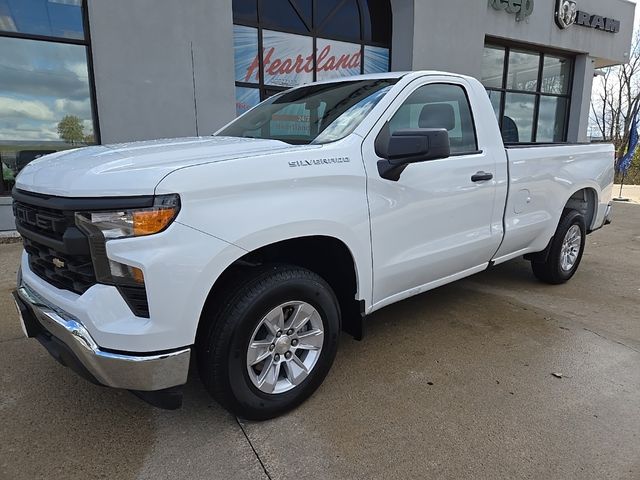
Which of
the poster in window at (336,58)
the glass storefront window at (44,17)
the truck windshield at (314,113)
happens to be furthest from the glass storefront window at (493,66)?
the truck windshield at (314,113)

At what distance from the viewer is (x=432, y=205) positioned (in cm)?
323

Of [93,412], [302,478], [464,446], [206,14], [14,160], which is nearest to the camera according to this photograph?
[302,478]

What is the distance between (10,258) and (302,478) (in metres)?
5.21

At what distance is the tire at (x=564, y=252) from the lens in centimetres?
479

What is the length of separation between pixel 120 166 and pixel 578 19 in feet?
51.7

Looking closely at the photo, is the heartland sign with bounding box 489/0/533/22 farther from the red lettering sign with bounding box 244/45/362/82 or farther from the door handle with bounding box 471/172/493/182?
the door handle with bounding box 471/172/493/182

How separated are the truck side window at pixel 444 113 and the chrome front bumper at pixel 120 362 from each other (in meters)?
2.09

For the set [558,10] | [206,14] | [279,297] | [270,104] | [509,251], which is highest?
[558,10]

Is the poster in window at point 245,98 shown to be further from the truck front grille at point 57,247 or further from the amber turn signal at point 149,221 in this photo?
the amber turn signal at point 149,221

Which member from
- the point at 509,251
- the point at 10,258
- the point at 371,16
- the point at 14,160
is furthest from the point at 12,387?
the point at 371,16

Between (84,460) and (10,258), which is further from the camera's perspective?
(10,258)

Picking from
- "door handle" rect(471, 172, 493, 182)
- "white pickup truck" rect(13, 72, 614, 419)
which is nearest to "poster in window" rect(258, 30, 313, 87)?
Result: "white pickup truck" rect(13, 72, 614, 419)

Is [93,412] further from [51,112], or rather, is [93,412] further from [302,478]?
[51,112]

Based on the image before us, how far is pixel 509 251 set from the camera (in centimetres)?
425
